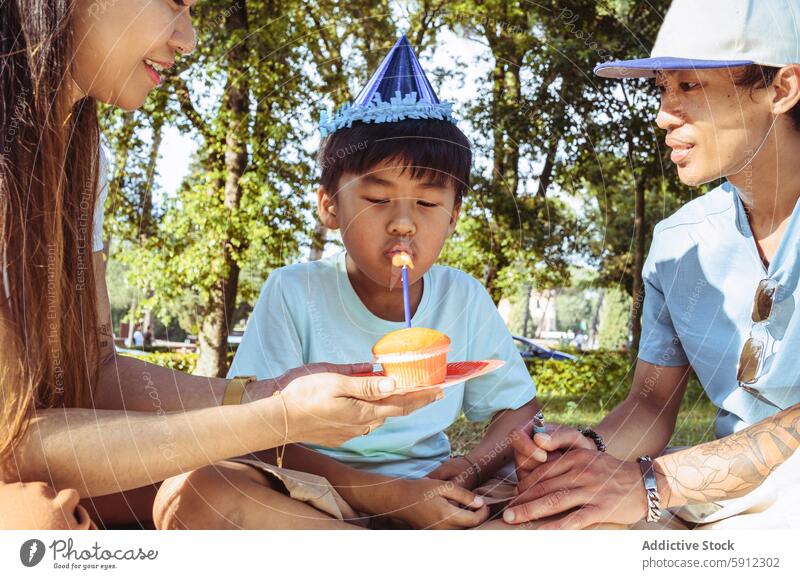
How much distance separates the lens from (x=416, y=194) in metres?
1.27

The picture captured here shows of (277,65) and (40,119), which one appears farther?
(277,65)

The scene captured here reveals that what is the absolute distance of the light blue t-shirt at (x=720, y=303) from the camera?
3.88ft

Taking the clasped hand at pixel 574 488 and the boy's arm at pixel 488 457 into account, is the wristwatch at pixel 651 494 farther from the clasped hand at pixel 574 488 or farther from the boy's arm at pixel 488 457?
the boy's arm at pixel 488 457

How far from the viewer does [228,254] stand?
1.86m

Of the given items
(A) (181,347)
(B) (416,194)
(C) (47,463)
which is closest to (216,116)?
(A) (181,347)

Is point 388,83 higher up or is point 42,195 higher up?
point 388,83

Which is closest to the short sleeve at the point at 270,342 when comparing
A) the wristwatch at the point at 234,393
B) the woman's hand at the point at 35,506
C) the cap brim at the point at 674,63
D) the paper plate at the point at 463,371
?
the wristwatch at the point at 234,393

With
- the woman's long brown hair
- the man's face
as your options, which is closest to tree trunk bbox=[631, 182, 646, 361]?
the man's face

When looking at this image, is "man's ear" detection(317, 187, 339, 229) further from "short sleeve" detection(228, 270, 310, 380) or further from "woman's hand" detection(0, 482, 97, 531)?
"woman's hand" detection(0, 482, 97, 531)

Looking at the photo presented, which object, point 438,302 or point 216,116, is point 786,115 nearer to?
point 438,302

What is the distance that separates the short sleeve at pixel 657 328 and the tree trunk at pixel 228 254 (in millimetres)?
883
